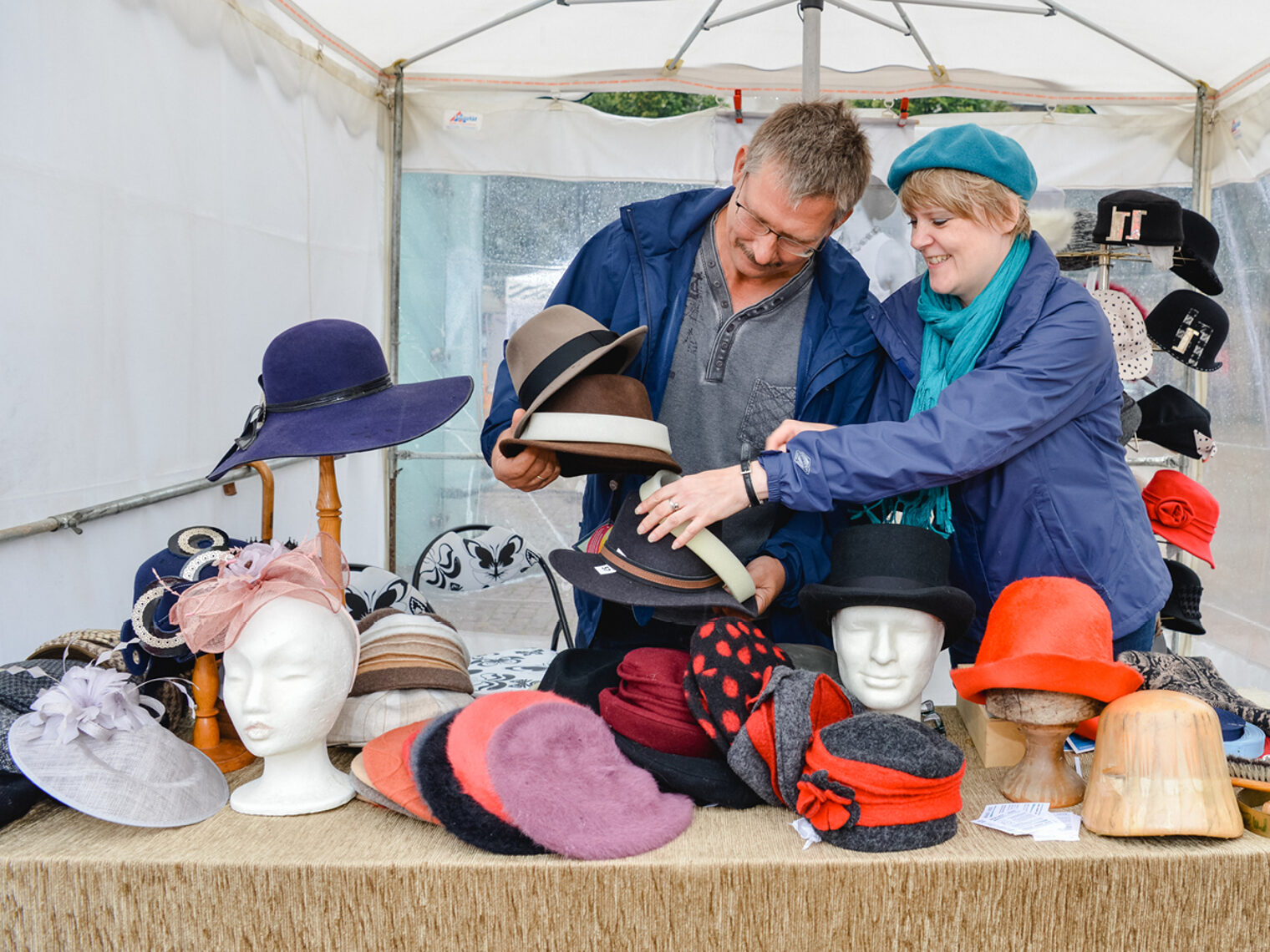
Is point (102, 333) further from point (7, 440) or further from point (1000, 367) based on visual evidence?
point (1000, 367)

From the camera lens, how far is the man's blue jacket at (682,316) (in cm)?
205

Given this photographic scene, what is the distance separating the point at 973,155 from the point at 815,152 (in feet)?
0.92

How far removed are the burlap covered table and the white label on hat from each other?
3.53m

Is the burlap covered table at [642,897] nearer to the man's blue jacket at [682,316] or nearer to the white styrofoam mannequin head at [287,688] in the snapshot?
the white styrofoam mannequin head at [287,688]

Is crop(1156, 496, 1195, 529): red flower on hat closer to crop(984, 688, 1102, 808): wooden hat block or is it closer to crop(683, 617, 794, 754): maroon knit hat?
crop(984, 688, 1102, 808): wooden hat block

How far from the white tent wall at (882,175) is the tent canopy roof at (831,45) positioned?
0.14 metres

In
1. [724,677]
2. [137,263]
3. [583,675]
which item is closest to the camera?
[724,677]

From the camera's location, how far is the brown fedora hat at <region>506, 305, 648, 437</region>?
1.66 meters

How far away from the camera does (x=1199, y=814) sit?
1395mm

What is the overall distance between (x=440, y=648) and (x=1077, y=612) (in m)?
1.10

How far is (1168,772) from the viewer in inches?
55.0

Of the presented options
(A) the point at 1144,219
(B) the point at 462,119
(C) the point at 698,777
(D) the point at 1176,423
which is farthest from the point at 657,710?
(B) the point at 462,119

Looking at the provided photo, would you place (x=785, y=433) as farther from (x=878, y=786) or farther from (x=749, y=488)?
(x=878, y=786)

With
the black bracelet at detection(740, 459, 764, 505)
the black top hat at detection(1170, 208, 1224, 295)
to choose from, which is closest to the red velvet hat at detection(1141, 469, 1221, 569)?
the black top hat at detection(1170, 208, 1224, 295)
